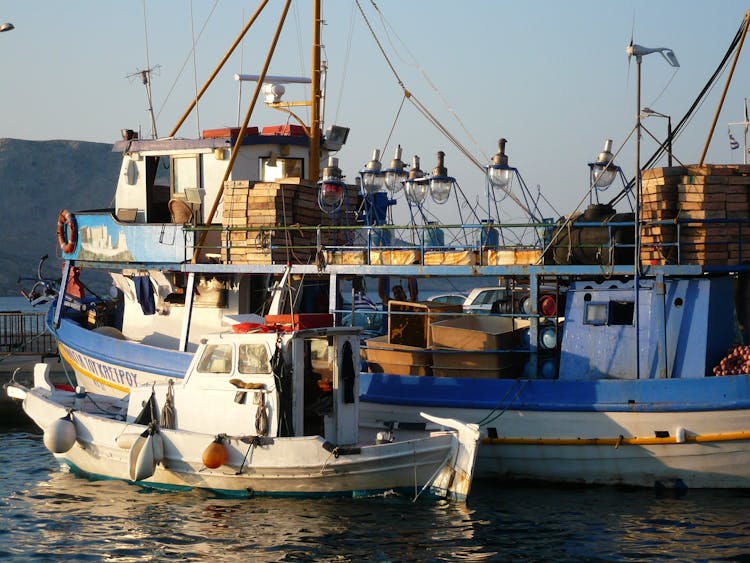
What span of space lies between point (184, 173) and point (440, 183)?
5.73 metres

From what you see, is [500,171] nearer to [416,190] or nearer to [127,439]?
[416,190]

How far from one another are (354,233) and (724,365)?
8.02 meters

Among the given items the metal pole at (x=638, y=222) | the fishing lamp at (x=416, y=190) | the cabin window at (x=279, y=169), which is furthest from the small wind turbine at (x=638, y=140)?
the cabin window at (x=279, y=169)

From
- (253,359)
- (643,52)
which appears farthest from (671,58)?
(253,359)

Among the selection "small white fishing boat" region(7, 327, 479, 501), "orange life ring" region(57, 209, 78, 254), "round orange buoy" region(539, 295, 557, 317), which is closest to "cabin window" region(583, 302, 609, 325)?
"round orange buoy" region(539, 295, 557, 317)

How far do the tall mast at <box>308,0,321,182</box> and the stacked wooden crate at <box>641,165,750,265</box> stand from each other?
731 cm

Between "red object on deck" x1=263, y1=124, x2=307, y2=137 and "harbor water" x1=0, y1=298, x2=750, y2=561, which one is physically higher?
"red object on deck" x1=263, y1=124, x2=307, y2=137

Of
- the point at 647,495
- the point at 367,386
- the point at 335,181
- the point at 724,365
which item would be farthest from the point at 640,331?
the point at 335,181

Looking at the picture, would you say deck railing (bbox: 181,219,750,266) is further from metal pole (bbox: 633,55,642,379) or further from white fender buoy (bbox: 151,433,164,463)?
white fender buoy (bbox: 151,433,164,463)

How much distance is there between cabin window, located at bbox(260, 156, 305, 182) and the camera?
2102cm

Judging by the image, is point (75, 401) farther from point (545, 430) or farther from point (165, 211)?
point (545, 430)

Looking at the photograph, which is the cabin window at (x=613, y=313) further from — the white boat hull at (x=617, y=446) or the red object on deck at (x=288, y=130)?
the red object on deck at (x=288, y=130)

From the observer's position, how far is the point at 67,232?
22.0 metres

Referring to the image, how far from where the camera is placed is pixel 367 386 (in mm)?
16719
